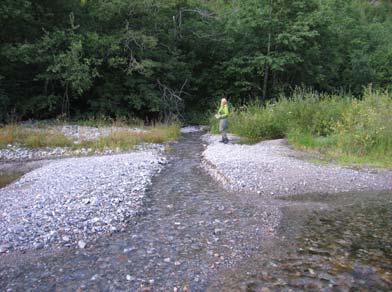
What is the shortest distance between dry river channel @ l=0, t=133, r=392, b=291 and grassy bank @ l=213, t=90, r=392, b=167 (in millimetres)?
4999

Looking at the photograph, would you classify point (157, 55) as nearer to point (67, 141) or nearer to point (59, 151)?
point (67, 141)

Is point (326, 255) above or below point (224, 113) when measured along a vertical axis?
below

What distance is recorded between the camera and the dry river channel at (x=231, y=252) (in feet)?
19.2

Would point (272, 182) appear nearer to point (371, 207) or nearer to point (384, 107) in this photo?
point (371, 207)

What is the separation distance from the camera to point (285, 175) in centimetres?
1163

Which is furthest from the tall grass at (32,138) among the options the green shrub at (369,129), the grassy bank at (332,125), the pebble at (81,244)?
the green shrub at (369,129)

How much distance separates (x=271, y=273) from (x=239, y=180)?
5.25 meters

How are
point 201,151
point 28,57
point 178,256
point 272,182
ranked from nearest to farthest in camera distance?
point 178,256 → point 272,182 → point 201,151 → point 28,57

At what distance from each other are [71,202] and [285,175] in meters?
6.20

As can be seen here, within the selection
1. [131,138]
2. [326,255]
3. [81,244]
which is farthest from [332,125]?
[81,244]

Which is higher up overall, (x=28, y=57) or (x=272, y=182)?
(x=28, y=57)

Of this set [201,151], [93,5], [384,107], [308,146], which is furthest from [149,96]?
[384,107]

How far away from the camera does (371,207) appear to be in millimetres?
9383

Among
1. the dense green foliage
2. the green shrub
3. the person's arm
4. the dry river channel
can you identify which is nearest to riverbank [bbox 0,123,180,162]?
the person's arm
